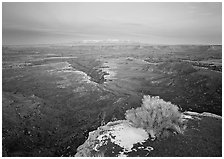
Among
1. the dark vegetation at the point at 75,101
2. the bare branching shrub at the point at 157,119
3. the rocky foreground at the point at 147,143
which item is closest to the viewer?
the rocky foreground at the point at 147,143

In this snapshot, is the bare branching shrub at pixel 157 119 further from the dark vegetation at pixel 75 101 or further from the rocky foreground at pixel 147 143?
the dark vegetation at pixel 75 101

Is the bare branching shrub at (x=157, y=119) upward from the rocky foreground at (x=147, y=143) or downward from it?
upward

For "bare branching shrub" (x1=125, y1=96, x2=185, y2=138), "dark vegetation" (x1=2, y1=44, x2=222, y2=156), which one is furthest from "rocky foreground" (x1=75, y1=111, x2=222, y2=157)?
"bare branching shrub" (x1=125, y1=96, x2=185, y2=138)

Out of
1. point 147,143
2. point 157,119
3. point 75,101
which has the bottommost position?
point 147,143

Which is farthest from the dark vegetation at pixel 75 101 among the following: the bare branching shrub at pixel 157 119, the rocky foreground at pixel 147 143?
the bare branching shrub at pixel 157 119

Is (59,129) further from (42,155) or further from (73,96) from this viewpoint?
(73,96)

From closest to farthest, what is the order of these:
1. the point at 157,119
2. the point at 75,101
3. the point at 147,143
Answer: the point at 147,143 < the point at 157,119 < the point at 75,101

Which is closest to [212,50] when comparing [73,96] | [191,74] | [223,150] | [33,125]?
[191,74]

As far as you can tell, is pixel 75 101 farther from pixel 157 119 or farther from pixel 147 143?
pixel 147 143

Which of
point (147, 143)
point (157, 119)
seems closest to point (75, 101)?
point (157, 119)
